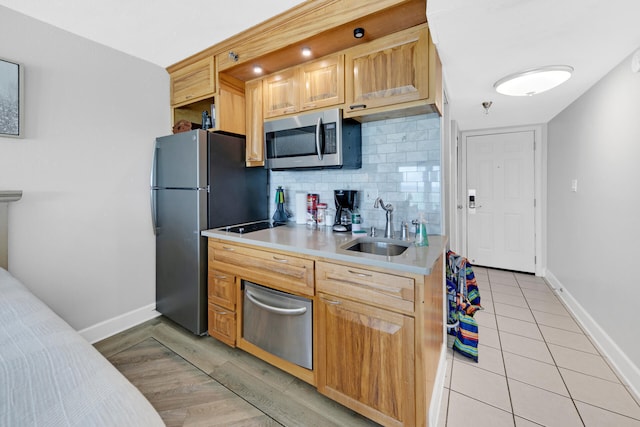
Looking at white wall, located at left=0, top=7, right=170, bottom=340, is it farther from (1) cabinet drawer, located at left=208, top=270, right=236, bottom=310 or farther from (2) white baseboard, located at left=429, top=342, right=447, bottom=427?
(2) white baseboard, located at left=429, top=342, right=447, bottom=427

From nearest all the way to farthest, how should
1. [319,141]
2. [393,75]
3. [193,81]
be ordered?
[393,75], [319,141], [193,81]

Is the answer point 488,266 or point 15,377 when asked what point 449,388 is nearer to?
point 15,377

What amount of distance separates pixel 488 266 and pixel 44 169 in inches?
206

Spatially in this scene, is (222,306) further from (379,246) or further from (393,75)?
(393,75)

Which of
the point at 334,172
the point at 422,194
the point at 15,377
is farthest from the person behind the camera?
the point at 334,172

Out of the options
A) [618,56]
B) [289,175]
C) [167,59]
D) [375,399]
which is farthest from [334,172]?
[618,56]

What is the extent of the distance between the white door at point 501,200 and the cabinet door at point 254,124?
3.34m

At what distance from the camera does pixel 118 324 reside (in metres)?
2.45

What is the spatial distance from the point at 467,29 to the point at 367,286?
4.88 feet

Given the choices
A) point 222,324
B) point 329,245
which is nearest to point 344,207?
point 329,245

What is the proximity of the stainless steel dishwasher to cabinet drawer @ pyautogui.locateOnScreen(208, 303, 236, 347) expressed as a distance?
0.12 meters

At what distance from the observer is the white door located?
391cm

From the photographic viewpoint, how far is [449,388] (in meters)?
1.77

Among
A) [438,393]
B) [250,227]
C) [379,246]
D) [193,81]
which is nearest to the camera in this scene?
[438,393]
